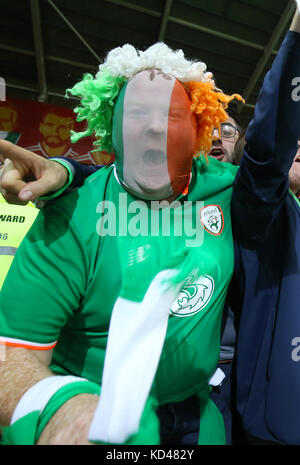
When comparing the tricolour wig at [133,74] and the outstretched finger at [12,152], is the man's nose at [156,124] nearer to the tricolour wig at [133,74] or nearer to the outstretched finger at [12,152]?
the tricolour wig at [133,74]

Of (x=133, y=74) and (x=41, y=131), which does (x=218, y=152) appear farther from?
(x=41, y=131)

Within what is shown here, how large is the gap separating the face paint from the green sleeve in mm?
180

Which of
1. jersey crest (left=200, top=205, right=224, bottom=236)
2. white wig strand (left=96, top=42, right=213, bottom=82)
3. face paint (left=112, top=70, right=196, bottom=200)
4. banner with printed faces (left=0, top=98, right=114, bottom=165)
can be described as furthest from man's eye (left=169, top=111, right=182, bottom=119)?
banner with printed faces (left=0, top=98, right=114, bottom=165)

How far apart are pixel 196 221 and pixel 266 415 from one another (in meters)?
0.50

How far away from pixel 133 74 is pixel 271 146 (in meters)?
0.36

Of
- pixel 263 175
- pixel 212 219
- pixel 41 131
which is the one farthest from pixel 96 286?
pixel 41 131

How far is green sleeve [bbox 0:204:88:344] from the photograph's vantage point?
24.2 inches

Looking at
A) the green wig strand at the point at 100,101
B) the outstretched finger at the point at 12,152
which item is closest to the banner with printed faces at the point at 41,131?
the green wig strand at the point at 100,101

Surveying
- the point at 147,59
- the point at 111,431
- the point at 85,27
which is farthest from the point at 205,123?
the point at 85,27

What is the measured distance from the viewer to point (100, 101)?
2.44 ft

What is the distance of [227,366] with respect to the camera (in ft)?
2.89

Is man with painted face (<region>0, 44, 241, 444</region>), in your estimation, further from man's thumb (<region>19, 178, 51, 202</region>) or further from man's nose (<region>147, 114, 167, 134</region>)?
man's thumb (<region>19, 178, 51, 202</region>)

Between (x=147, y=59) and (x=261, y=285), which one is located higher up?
(x=147, y=59)

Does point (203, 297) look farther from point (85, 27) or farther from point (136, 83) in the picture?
point (85, 27)
